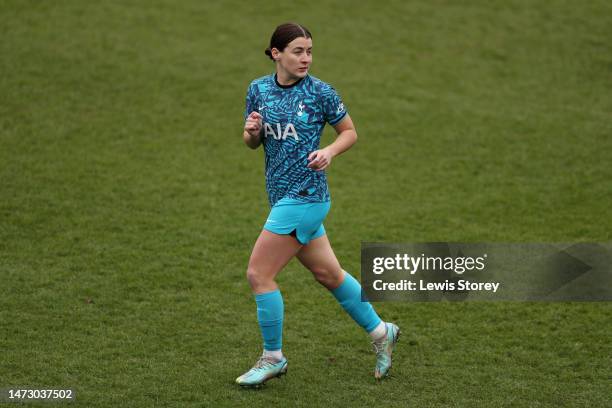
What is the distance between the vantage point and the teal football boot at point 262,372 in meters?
5.09

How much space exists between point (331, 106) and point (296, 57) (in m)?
0.33

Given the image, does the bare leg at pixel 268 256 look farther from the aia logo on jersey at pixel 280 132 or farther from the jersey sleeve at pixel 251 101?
the jersey sleeve at pixel 251 101

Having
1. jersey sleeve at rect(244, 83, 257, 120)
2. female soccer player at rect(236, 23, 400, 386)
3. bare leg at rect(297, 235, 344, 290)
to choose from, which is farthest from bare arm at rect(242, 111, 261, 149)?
bare leg at rect(297, 235, 344, 290)

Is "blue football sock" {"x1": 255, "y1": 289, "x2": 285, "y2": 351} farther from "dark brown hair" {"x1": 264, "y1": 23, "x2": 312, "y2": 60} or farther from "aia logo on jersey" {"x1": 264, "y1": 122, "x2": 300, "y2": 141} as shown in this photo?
"dark brown hair" {"x1": 264, "y1": 23, "x2": 312, "y2": 60}

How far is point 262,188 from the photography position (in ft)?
29.0

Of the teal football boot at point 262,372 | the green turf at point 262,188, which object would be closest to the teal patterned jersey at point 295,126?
the teal football boot at point 262,372

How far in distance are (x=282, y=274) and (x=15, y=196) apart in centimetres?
281

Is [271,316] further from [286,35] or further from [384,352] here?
[286,35]

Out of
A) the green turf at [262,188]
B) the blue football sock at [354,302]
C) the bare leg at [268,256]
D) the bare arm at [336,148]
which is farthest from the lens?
the green turf at [262,188]

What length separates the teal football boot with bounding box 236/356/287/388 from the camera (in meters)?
5.09

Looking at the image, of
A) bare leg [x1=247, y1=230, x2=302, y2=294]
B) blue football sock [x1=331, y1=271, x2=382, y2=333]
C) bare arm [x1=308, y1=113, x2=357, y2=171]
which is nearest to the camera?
bare arm [x1=308, y1=113, x2=357, y2=171]

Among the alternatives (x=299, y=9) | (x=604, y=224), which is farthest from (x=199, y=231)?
(x=299, y=9)

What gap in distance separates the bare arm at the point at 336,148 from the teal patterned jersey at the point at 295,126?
0.06 metres

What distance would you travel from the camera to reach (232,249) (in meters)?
7.48
